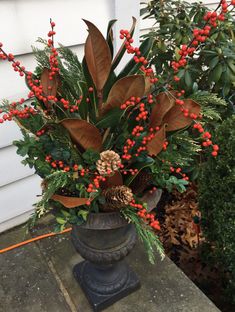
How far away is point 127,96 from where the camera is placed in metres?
1.15

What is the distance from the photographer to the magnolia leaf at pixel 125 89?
3.59 ft

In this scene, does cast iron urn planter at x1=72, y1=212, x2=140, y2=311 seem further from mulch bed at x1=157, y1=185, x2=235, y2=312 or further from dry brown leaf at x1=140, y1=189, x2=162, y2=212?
mulch bed at x1=157, y1=185, x2=235, y2=312

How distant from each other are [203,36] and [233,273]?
1154 mm

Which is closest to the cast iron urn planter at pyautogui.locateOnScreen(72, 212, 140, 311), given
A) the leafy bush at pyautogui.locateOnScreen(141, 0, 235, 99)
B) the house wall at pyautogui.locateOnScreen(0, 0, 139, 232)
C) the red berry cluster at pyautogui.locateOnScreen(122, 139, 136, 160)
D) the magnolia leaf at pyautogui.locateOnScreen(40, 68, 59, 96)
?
the red berry cluster at pyautogui.locateOnScreen(122, 139, 136, 160)

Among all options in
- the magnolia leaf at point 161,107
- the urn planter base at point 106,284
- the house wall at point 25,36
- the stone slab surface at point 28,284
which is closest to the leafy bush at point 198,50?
the house wall at point 25,36

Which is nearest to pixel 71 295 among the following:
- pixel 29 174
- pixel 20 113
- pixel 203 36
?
pixel 29 174

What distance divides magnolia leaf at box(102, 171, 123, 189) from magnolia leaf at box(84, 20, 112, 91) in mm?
317

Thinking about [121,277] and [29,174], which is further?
[29,174]

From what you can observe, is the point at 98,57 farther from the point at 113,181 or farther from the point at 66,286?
the point at 66,286

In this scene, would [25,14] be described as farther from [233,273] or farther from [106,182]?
[233,273]

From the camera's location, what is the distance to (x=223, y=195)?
1.61 metres

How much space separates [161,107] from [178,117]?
0.07 metres

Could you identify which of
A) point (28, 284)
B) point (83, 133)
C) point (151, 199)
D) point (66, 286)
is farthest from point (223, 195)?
point (28, 284)

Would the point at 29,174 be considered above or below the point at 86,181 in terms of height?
below
